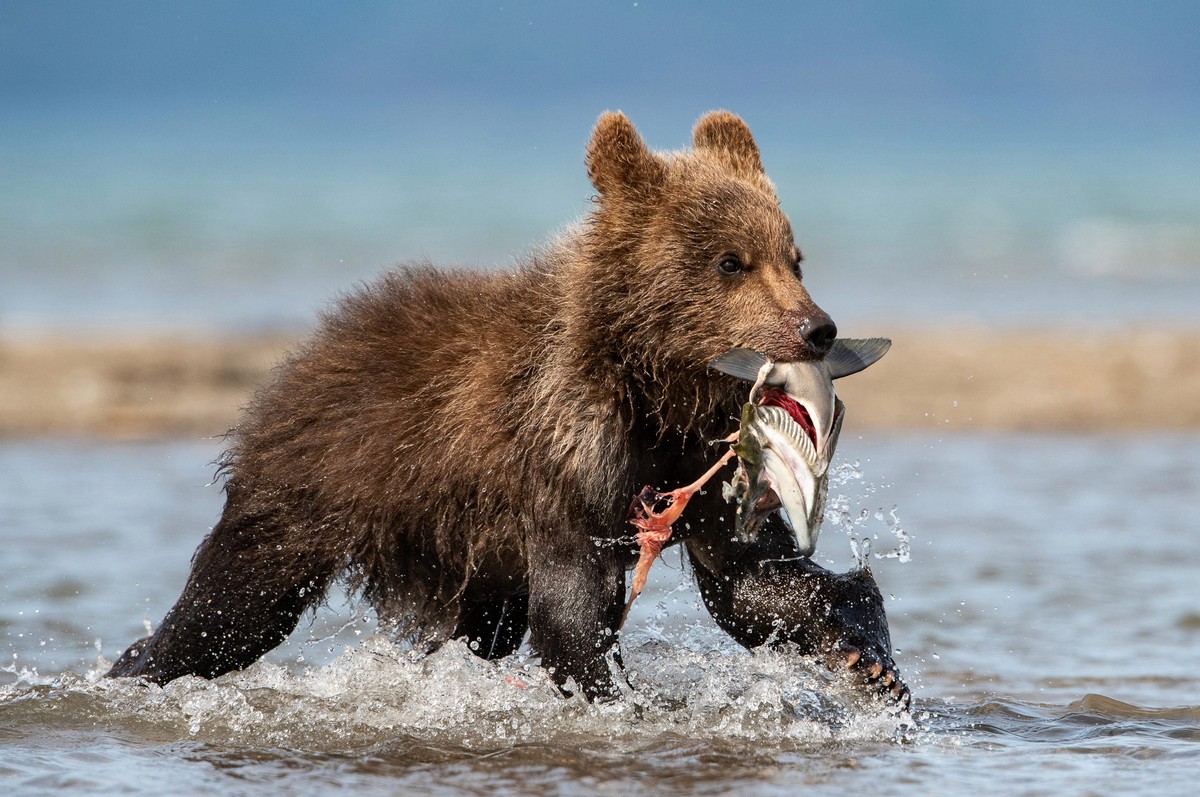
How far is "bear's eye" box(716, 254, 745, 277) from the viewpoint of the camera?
5.88 metres

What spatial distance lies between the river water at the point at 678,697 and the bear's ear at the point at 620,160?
4.96 feet

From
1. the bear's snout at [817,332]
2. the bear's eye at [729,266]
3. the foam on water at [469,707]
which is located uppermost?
the bear's eye at [729,266]

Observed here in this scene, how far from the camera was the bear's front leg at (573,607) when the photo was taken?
19.3 ft

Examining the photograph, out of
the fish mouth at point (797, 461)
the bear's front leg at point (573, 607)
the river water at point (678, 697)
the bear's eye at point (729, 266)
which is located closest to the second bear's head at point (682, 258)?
the bear's eye at point (729, 266)

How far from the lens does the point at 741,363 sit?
5594mm

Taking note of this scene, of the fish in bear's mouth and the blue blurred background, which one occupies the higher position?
the blue blurred background

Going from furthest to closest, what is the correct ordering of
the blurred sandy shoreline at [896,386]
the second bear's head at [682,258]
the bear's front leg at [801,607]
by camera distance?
1. the blurred sandy shoreline at [896,386]
2. the bear's front leg at [801,607]
3. the second bear's head at [682,258]

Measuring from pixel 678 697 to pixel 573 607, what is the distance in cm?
73

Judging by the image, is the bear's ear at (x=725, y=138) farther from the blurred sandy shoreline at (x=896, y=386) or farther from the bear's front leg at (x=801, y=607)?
the blurred sandy shoreline at (x=896, y=386)

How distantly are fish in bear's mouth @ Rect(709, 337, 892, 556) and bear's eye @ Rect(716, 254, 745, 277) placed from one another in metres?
0.38

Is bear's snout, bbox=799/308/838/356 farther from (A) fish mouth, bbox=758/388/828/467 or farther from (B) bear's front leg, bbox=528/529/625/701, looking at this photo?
(B) bear's front leg, bbox=528/529/625/701

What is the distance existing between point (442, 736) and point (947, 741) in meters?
1.87

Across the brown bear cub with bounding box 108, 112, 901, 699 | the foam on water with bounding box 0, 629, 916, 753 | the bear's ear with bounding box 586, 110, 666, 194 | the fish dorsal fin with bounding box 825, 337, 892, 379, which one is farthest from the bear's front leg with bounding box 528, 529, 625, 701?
the bear's ear with bounding box 586, 110, 666, 194

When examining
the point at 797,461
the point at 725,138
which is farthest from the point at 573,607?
the point at 725,138
